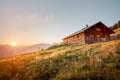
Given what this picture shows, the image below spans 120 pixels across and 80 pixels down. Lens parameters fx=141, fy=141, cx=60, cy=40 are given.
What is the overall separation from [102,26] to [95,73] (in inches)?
1424

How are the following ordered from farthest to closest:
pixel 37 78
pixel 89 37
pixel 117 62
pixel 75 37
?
pixel 75 37 → pixel 89 37 → pixel 117 62 → pixel 37 78

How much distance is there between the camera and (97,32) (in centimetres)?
4194

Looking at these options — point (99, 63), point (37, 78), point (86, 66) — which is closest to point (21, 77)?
point (37, 78)

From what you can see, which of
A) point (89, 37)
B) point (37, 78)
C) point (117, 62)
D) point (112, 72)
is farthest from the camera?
point (89, 37)

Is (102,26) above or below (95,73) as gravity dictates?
above

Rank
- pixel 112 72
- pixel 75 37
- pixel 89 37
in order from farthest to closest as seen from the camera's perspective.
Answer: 1. pixel 75 37
2. pixel 89 37
3. pixel 112 72

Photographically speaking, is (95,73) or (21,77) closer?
(95,73)

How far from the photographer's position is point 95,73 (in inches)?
348

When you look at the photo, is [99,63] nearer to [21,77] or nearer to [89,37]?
[21,77]

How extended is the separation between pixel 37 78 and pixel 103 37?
36.3 meters

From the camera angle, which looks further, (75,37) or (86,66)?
(75,37)

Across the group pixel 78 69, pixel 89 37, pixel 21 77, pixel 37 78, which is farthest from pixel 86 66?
pixel 89 37

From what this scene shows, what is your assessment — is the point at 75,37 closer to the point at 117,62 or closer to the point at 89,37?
the point at 89,37

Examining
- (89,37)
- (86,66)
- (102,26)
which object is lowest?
(86,66)
